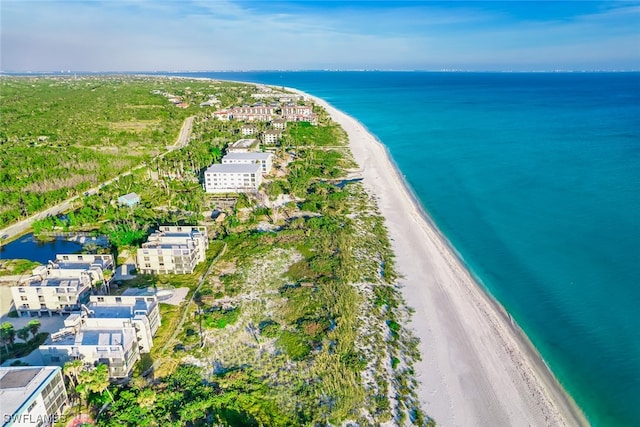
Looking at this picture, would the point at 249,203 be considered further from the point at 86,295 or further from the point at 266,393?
the point at 266,393

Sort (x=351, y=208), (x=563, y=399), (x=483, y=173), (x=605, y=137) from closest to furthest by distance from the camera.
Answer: (x=563, y=399), (x=351, y=208), (x=483, y=173), (x=605, y=137)

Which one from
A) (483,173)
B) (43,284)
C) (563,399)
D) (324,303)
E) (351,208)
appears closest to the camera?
(563,399)

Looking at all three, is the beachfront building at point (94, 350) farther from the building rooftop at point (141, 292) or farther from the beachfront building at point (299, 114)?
the beachfront building at point (299, 114)

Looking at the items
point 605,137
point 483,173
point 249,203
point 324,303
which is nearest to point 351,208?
point 249,203

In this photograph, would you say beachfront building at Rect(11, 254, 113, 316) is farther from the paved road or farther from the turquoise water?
the turquoise water

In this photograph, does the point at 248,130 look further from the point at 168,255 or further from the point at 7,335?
the point at 7,335

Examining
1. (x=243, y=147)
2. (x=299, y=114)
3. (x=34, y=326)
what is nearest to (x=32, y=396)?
(x=34, y=326)
